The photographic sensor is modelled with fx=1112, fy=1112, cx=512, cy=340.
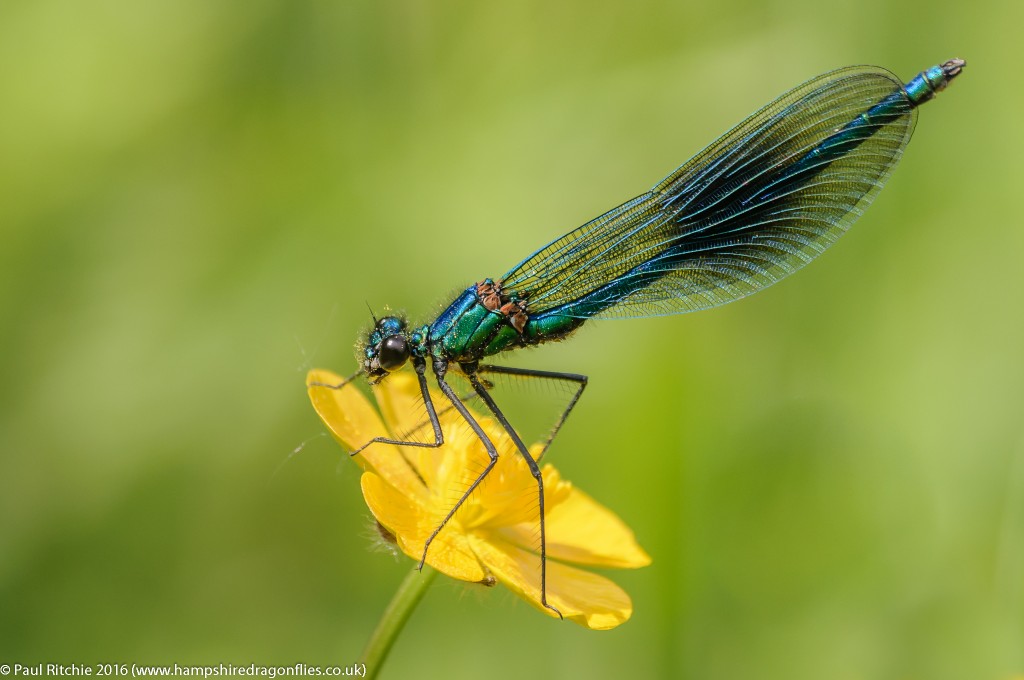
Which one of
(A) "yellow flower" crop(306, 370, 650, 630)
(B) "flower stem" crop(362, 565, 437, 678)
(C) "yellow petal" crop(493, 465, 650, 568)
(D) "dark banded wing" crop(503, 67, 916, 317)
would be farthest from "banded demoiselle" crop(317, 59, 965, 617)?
(B) "flower stem" crop(362, 565, 437, 678)

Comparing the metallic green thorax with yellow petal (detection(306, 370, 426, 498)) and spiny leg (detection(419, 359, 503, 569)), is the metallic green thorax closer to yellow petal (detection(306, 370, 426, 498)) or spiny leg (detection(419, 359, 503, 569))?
spiny leg (detection(419, 359, 503, 569))

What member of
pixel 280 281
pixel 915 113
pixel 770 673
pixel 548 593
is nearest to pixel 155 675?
pixel 548 593

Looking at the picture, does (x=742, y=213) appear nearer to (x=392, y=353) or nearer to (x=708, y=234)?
(x=708, y=234)

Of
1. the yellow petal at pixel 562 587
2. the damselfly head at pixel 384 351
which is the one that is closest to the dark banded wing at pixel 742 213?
the damselfly head at pixel 384 351

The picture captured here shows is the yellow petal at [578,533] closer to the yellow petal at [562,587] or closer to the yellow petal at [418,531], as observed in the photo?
the yellow petal at [562,587]

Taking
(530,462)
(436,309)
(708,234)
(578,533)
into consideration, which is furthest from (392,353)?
(708,234)

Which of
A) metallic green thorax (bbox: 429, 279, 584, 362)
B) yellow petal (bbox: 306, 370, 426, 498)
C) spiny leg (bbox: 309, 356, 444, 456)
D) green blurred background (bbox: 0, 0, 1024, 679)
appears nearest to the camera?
yellow petal (bbox: 306, 370, 426, 498)
